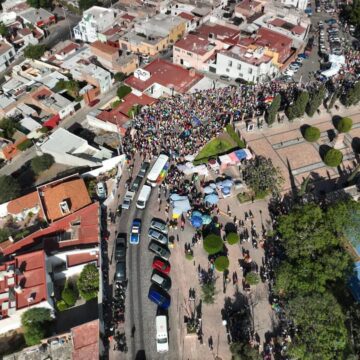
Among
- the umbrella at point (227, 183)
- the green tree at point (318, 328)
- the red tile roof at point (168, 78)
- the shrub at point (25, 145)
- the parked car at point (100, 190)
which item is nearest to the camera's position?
the green tree at point (318, 328)

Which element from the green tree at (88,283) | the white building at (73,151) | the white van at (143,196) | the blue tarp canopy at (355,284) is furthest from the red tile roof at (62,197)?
the blue tarp canopy at (355,284)

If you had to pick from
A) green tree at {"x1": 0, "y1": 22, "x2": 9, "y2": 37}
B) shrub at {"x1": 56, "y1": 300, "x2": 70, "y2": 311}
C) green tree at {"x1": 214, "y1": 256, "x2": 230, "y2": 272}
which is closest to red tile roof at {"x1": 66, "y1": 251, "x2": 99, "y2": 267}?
shrub at {"x1": 56, "y1": 300, "x2": 70, "y2": 311}

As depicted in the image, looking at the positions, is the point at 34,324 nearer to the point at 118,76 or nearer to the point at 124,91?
the point at 124,91

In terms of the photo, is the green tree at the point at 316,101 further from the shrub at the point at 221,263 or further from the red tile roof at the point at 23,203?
the red tile roof at the point at 23,203

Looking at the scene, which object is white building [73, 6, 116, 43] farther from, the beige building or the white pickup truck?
the white pickup truck

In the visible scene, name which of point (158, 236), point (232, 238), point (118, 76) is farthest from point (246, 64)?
point (158, 236)

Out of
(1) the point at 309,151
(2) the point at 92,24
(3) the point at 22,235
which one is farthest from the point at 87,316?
(2) the point at 92,24
